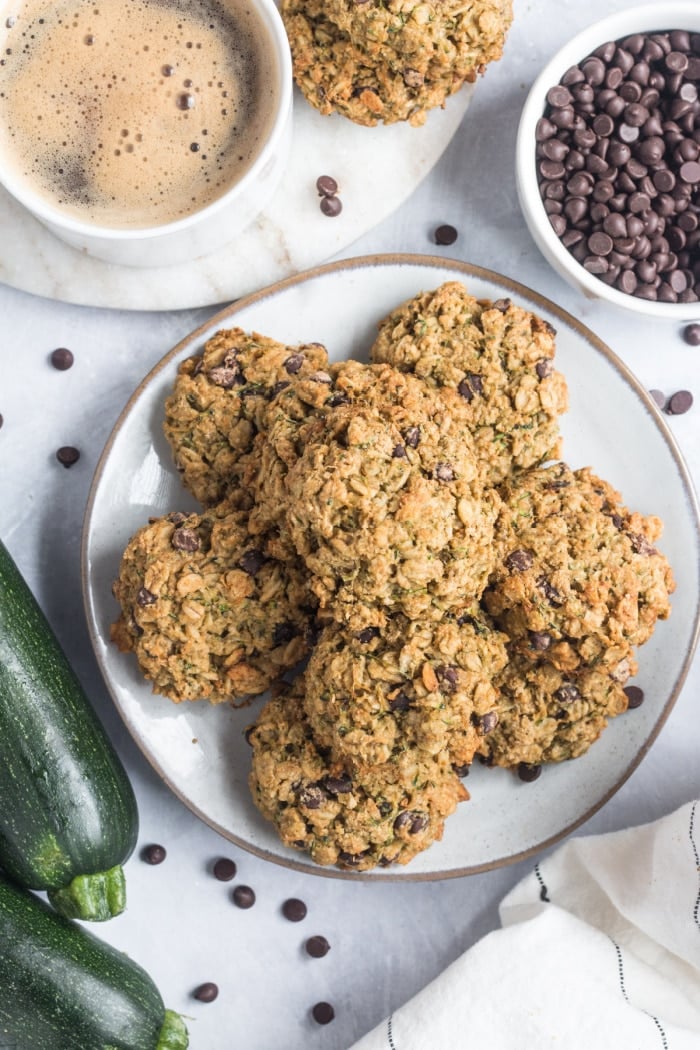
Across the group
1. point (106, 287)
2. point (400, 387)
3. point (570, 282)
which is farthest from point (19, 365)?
point (570, 282)

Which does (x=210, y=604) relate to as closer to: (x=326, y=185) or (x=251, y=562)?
(x=251, y=562)

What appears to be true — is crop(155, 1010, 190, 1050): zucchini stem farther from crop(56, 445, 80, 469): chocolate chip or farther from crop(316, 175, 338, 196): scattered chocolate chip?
crop(316, 175, 338, 196): scattered chocolate chip

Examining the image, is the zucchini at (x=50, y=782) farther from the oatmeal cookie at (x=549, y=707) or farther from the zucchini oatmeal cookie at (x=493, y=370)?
the zucchini oatmeal cookie at (x=493, y=370)

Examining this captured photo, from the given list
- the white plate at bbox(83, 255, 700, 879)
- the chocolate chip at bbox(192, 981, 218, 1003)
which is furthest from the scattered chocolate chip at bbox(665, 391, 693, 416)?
the chocolate chip at bbox(192, 981, 218, 1003)

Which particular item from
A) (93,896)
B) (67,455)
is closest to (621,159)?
(67,455)

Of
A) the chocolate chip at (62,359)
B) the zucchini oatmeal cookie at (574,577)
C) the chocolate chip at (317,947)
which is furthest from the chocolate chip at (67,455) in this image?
the chocolate chip at (317,947)

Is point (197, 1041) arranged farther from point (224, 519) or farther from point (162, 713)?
point (224, 519)
